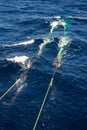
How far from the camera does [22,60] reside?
45.4 m

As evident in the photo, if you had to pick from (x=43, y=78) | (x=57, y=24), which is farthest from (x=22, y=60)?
(x=57, y=24)

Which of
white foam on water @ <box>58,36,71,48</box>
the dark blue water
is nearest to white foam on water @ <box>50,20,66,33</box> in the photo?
the dark blue water

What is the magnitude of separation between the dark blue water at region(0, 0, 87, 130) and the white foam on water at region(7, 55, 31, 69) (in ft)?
2.58

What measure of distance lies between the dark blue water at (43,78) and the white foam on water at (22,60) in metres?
0.79

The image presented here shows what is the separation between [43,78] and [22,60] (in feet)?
18.8

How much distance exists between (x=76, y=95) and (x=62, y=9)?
3954 cm

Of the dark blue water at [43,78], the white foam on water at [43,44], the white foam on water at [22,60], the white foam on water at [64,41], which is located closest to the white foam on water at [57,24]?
the dark blue water at [43,78]

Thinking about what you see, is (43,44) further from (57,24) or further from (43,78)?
(57,24)

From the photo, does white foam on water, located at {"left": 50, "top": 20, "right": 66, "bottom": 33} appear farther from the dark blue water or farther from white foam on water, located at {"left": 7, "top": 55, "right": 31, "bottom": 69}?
white foam on water, located at {"left": 7, "top": 55, "right": 31, "bottom": 69}

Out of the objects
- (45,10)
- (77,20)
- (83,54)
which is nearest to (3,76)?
(83,54)

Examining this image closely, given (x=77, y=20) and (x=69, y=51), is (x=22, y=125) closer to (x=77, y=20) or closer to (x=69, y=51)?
(x=69, y=51)

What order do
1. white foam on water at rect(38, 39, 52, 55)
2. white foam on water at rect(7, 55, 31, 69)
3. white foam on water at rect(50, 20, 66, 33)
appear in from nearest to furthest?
white foam on water at rect(7, 55, 31, 69)
white foam on water at rect(38, 39, 52, 55)
white foam on water at rect(50, 20, 66, 33)

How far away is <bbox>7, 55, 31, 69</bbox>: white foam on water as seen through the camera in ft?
145

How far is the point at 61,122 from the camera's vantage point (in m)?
32.9
